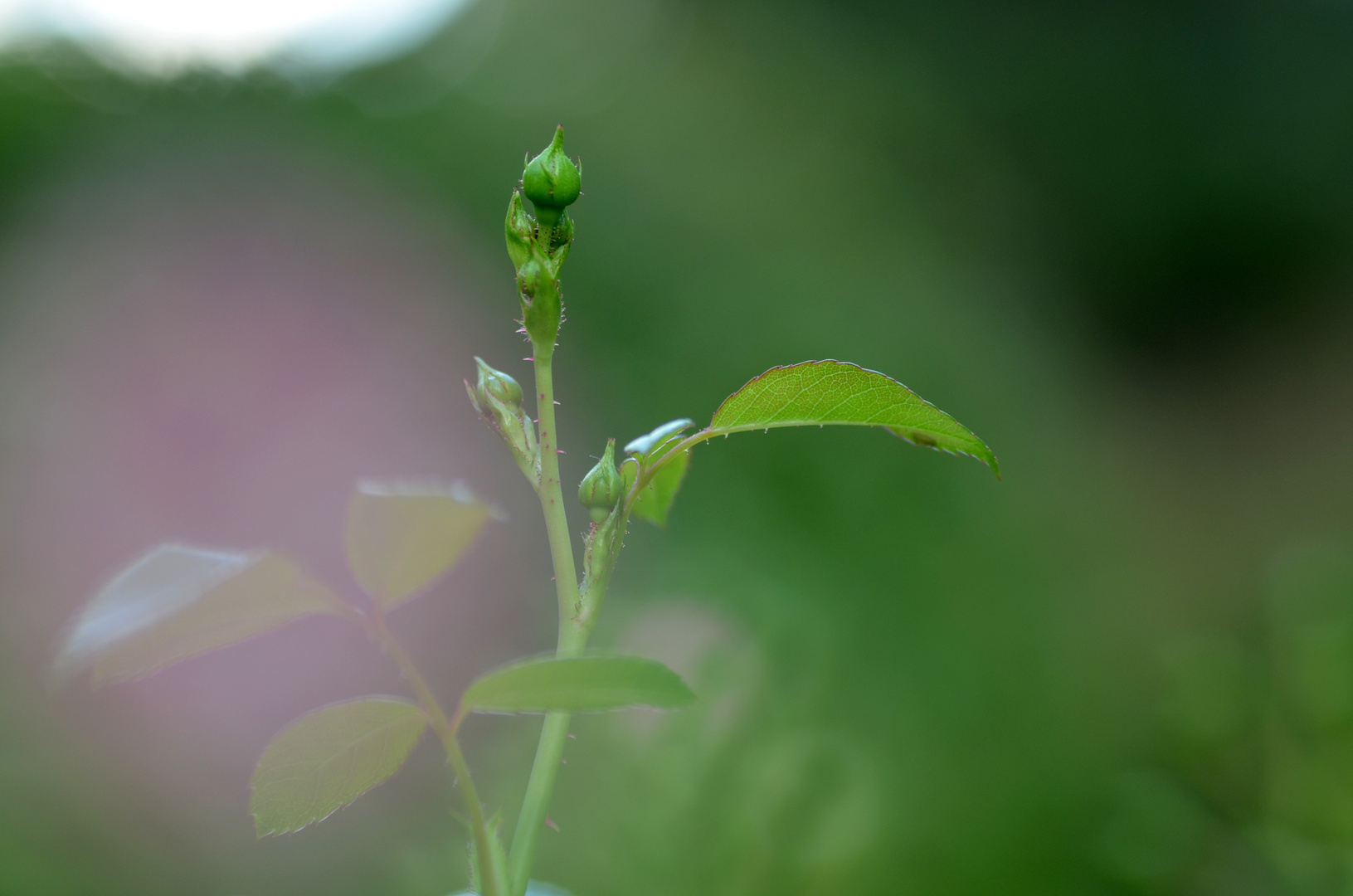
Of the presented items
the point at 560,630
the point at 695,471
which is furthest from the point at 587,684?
the point at 695,471

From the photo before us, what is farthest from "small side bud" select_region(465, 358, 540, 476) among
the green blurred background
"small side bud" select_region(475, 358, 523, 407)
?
the green blurred background

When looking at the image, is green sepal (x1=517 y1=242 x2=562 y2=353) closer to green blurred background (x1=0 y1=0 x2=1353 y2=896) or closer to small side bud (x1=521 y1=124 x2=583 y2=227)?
small side bud (x1=521 y1=124 x2=583 y2=227)

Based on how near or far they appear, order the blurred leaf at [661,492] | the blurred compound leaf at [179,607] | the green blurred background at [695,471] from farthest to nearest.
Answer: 1. the green blurred background at [695,471]
2. the blurred leaf at [661,492]
3. the blurred compound leaf at [179,607]

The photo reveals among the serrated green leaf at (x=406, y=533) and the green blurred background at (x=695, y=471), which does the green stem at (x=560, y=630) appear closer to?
the serrated green leaf at (x=406, y=533)

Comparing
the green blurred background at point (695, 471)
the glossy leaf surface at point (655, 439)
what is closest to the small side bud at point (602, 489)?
the glossy leaf surface at point (655, 439)

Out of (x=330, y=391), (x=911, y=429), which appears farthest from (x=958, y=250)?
(x=911, y=429)

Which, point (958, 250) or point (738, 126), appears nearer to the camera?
point (738, 126)

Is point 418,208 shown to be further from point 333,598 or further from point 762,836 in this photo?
point 333,598
